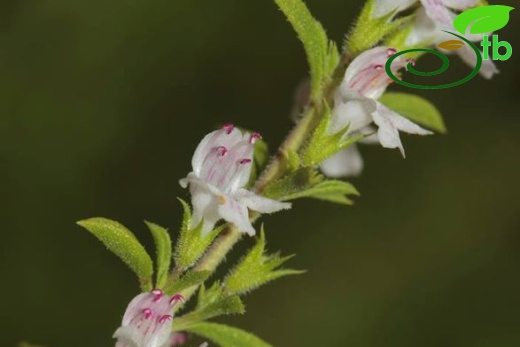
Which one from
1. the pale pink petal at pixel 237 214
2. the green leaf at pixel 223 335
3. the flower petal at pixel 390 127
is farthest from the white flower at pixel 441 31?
the green leaf at pixel 223 335

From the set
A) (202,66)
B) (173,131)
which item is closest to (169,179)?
(173,131)

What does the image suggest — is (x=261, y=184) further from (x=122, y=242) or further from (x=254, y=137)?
(x=122, y=242)

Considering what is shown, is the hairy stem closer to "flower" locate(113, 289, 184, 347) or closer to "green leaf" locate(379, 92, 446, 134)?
"flower" locate(113, 289, 184, 347)

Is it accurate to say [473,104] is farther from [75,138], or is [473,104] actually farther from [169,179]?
[75,138]

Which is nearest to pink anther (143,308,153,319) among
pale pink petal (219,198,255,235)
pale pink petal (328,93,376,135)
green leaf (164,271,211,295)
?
green leaf (164,271,211,295)

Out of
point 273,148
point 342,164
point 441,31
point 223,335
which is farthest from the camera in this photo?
point 273,148

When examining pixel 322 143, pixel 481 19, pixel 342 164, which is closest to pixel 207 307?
pixel 322 143

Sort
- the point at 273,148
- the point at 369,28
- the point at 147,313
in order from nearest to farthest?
1. the point at 147,313
2. the point at 369,28
3. the point at 273,148
